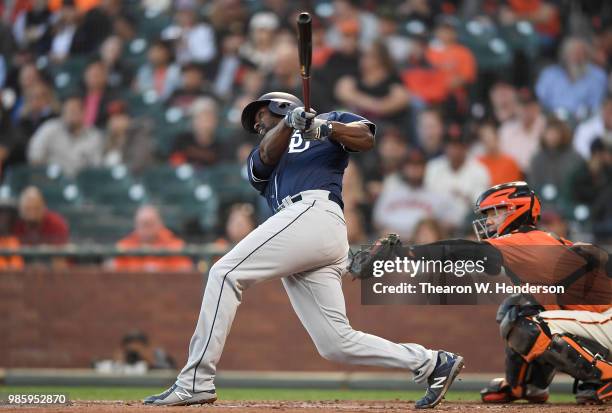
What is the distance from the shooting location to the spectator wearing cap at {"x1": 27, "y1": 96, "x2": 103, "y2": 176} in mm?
11258

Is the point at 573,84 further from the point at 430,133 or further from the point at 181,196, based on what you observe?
the point at 181,196

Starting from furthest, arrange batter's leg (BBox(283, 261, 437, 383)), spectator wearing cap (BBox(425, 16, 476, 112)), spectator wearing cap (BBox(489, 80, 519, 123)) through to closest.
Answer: spectator wearing cap (BBox(425, 16, 476, 112)) → spectator wearing cap (BBox(489, 80, 519, 123)) → batter's leg (BBox(283, 261, 437, 383))

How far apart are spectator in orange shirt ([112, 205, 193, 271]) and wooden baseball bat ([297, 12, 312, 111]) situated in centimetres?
418

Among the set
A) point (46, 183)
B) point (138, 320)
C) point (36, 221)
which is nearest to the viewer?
point (138, 320)

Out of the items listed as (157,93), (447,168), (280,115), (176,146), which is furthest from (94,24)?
(280,115)

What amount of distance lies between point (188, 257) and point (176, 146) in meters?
2.68

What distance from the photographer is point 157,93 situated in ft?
38.9

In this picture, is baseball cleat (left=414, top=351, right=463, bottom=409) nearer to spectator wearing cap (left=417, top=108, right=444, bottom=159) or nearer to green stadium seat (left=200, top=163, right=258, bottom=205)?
spectator wearing cap (left=417, top=108, right=444, bottom=159)

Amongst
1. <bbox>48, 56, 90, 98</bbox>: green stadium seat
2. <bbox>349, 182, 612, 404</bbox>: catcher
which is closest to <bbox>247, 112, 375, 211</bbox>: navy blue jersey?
<bbox>349, 182, 612, 404</bbox>: catcher

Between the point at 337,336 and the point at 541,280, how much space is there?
53.5 inches

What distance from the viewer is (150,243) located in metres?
9.38

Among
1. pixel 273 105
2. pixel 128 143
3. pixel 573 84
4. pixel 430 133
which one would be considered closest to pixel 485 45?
pixel 573 84

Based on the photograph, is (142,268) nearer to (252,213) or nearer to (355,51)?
(252,213)

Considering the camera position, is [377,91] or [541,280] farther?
[377,91]
